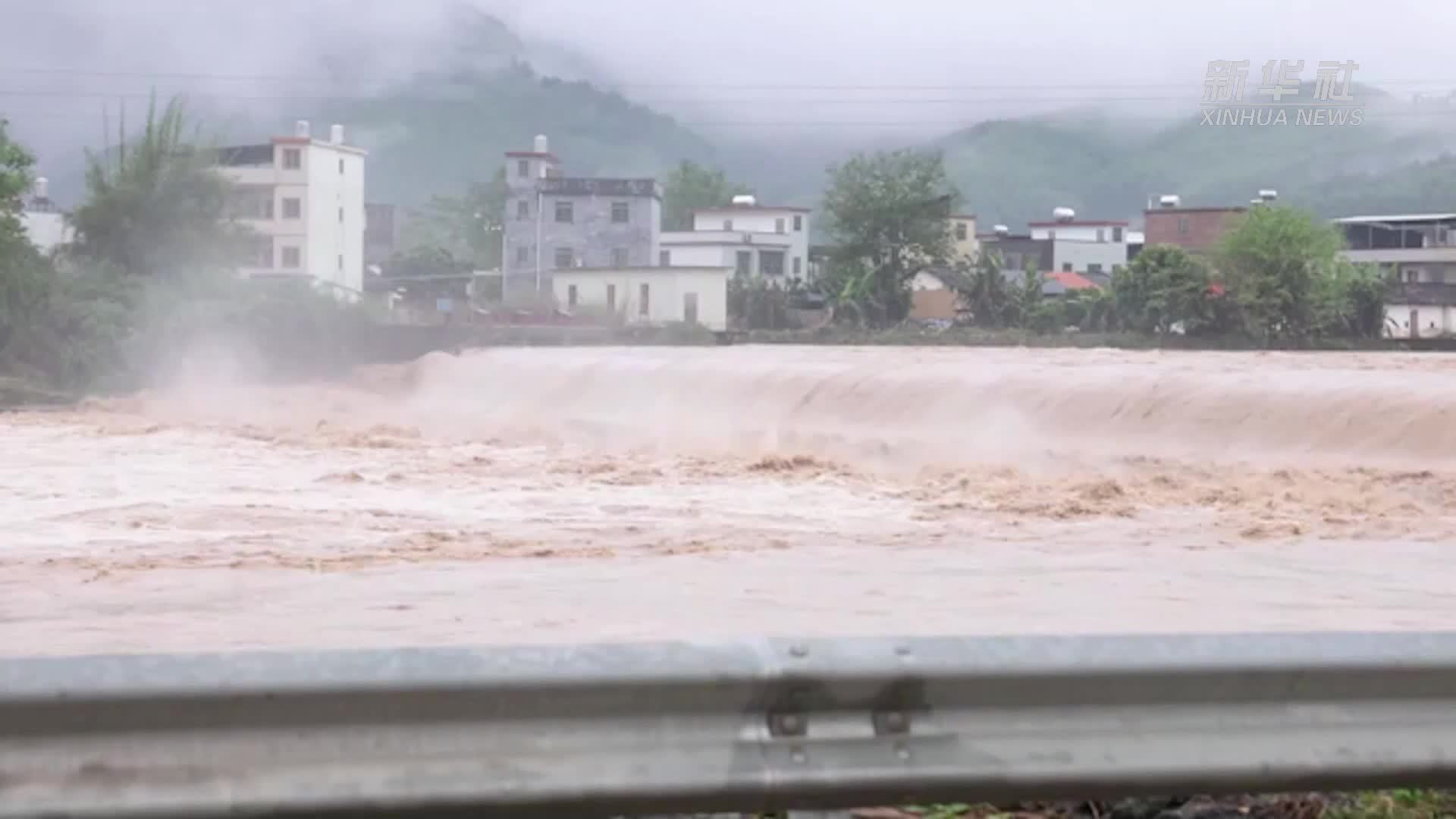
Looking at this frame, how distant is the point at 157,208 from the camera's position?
2098 inches

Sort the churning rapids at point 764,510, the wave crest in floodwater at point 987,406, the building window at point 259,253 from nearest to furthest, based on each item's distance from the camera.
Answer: the churning rapids at point 764,510 < the wave crest in floodwater at point 987,406 < the building window at point 259,253

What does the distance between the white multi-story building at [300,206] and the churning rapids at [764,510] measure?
40.8 meters

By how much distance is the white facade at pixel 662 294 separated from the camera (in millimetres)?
68750

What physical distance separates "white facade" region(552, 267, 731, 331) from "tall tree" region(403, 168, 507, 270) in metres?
48.4

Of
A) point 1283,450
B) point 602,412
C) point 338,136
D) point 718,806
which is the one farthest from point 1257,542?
point 338,136

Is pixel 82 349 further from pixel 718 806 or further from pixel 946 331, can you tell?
pixel 718 806

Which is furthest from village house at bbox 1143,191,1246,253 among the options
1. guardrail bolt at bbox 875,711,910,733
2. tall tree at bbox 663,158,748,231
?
guardrail bolt at bbox 875,711,910,733

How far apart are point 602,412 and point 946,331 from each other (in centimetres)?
2786

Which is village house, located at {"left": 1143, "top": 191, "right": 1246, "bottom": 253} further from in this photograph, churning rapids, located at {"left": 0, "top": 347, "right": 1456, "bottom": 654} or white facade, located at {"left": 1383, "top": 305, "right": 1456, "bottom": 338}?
churning rapids, located at {"left": 0, "top": 347, "right": 1456, "bottom": 654}

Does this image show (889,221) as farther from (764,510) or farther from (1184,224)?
(764,510)

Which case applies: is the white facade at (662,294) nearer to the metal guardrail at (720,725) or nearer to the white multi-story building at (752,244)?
the white multi-story building at (752,244)

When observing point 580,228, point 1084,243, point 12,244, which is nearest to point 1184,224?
point 1084,243

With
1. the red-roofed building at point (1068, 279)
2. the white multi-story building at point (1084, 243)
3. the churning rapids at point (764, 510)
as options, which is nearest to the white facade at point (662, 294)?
the red-roofed building at point (1068, 279)

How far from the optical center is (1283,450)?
22.4 m
